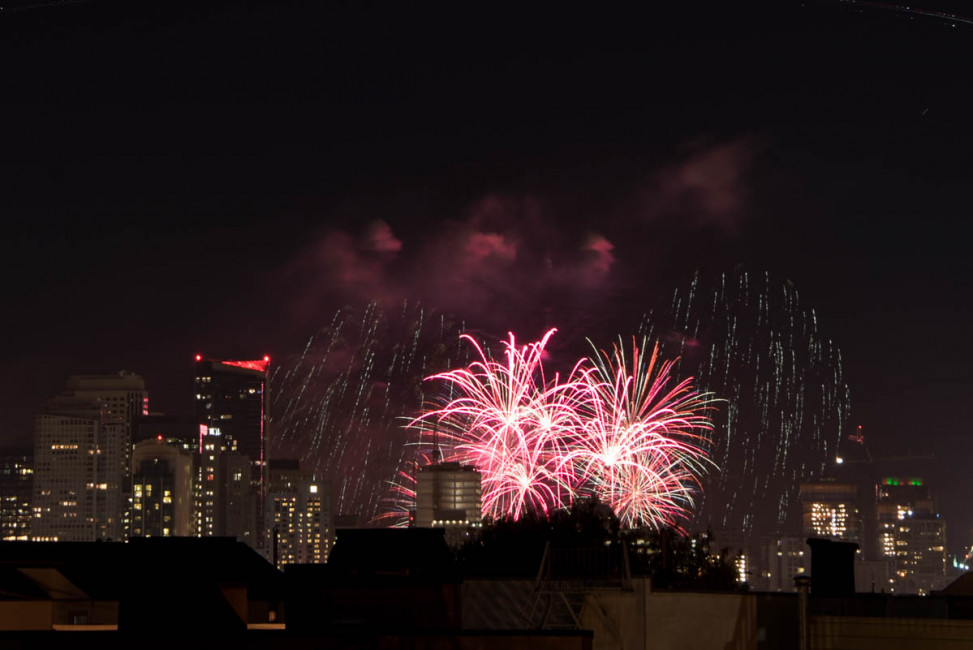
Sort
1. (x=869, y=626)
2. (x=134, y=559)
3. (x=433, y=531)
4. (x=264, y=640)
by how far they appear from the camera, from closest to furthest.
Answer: (x=264, y=640) < (x=869, y=626) < (x=134, y=559) < (x=433, y=531)

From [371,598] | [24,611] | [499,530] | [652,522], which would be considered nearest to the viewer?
[371,598]

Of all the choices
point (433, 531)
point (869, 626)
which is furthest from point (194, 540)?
point (869, 626)

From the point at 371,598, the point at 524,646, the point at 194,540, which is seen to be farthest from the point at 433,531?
the point at 524,646

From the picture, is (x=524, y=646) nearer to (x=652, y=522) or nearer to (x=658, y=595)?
(x=658, y=595)

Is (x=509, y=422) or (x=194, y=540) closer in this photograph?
(x=194, y=540)

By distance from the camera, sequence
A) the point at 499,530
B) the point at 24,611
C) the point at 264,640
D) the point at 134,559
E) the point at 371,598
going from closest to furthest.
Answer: the point at 264,640 < the point at 371,598 < the point at 24,611 < the point at 134,559 < the point at 499,530

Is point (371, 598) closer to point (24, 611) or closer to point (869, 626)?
point (24, 611)

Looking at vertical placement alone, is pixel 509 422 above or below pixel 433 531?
above

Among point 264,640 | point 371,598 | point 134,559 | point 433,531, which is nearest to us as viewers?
point 264,640

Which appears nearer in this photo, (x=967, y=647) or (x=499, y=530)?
(x=967, y=647)
